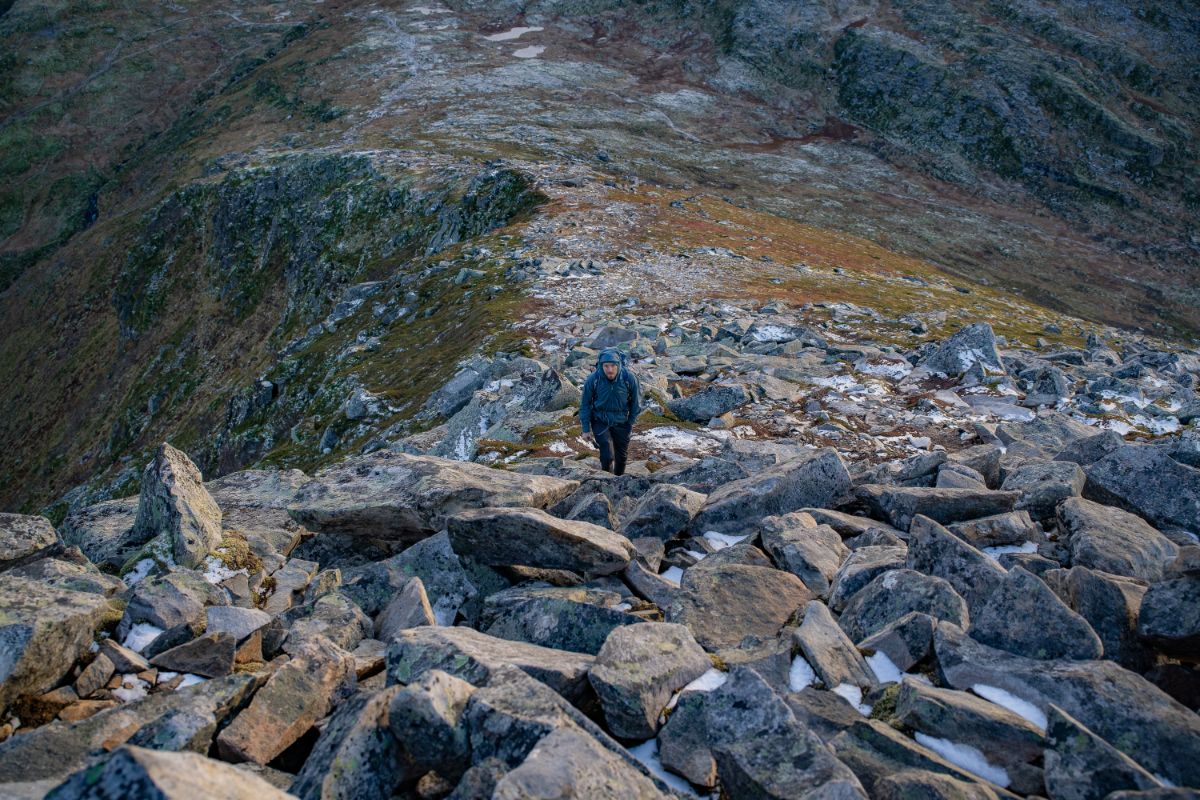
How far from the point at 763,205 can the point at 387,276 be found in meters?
42.4

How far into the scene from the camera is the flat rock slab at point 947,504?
1012 centimetres

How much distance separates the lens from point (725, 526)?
10.5 meters

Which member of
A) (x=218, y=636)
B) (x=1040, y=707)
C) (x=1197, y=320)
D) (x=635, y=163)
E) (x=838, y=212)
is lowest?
(x=1197, y=320)

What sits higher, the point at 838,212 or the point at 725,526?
the point at 725,526

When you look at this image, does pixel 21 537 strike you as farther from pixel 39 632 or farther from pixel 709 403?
pixel 709 403

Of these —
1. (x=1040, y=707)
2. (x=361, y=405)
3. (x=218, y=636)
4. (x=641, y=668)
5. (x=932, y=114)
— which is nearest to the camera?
(x=1040, y=707)

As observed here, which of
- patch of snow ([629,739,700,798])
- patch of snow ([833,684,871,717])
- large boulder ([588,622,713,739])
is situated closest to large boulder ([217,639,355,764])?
large boulder ([588,622,713,739])

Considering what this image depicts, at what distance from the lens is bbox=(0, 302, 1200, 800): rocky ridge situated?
17.8 feet

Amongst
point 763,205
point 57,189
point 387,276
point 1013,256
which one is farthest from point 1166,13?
point 57,189

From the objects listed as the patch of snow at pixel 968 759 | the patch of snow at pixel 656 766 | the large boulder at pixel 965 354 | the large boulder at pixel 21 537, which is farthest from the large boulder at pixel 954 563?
the large boulder at pixel 965 354

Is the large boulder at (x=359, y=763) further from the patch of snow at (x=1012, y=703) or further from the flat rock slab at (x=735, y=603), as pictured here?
the patch of snow at (x=1012, y=703)

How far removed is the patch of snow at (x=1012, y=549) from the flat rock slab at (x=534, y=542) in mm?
4599

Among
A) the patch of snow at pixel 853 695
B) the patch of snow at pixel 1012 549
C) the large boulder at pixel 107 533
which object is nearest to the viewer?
the patch of snow at pixel 853 695

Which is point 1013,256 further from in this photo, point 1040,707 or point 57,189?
point 57,189
